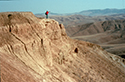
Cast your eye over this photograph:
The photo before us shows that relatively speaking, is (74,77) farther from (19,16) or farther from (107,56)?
(107,56)

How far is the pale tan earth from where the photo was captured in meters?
11.9

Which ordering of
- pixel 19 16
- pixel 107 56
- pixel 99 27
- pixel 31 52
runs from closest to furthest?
pixel 31 52 → pixel 19 16 → pixel 107 56 → pixel 99 27

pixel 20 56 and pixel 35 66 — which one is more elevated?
pixel 20 56

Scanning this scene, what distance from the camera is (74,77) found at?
17812 mm

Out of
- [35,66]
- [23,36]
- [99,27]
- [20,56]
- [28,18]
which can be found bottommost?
[99,27]

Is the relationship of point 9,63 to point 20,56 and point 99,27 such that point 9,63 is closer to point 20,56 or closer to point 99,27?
point 20,56

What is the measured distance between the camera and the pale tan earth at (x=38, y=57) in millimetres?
11938

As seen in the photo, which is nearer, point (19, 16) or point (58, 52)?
point (19, 16)

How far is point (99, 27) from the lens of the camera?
114m

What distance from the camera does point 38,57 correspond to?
48.7 ft

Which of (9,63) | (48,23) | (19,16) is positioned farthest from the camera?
(48,23)

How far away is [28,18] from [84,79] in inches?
395

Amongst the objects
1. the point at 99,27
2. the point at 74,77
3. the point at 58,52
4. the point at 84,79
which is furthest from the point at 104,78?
the point at 99,27

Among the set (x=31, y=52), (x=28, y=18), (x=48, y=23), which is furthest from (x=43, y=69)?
(x=48, y=23)
